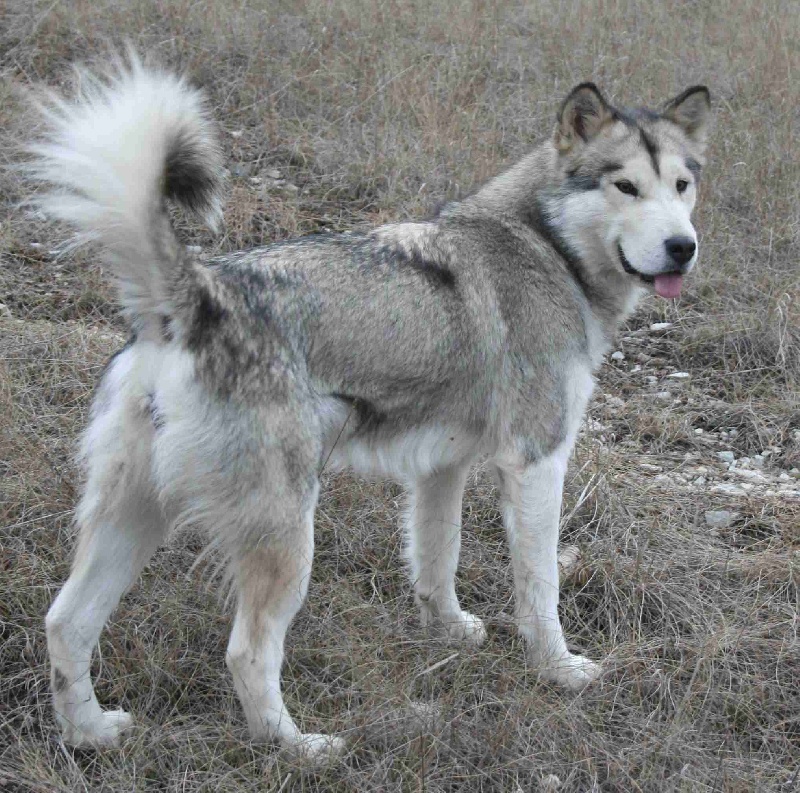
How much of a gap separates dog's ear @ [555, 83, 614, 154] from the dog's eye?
0.22 meters

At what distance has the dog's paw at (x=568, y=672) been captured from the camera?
3.23m

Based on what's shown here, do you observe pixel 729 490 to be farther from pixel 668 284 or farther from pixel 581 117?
pixel 581 117

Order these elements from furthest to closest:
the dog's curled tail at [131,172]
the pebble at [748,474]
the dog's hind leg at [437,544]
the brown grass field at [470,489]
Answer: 1. the pebble at [748,474]
2. the dog's hind leg at [437,544]
3. the brown grass field at [470,489]
4. the dog's curled tail at [131,172]

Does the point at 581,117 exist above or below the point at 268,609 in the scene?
above

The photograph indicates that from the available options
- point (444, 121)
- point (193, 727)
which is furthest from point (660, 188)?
point (444, 121)

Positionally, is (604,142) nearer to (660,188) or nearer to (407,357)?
(660,188)

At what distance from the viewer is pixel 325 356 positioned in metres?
2.81

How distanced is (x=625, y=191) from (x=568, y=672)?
157 cm

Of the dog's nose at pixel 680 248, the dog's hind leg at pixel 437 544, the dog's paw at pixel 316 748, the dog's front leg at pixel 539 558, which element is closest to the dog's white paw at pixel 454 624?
the dog's hind leg at pixel 437 544

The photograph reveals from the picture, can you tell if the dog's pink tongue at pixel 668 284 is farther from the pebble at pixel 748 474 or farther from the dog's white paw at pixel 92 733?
the dog's white paw at pixel 92 733

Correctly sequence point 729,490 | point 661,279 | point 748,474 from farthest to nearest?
point 748,474 < point 729,490 < point 661,279

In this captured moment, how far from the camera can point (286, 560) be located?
2.73 metres

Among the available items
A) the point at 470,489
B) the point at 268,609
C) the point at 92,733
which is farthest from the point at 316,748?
the point at 470,489

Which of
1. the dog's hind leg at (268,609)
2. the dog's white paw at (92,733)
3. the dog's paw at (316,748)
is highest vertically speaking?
the dog's hind leg at (268,609)
